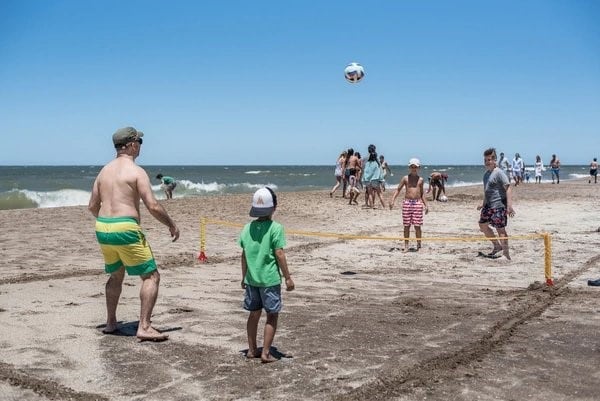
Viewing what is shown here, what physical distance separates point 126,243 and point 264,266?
126cm

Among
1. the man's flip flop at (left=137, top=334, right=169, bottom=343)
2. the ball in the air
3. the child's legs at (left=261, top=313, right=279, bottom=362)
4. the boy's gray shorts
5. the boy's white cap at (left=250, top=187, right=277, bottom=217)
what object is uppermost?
the ball in the air

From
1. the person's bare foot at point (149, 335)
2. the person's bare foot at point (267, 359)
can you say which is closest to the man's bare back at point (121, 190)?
the person's bare foot at point (149, 335)

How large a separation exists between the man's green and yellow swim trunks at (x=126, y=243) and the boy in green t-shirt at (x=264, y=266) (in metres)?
0.96

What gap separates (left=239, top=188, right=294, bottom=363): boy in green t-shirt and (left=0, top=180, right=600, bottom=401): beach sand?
28 cm

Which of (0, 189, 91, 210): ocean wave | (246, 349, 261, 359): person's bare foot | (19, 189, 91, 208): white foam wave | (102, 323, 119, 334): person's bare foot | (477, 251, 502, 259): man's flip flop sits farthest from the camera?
(19, 189, 91, 208): white foam wave

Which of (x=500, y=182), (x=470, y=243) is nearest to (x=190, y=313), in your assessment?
(x=500, y=182)

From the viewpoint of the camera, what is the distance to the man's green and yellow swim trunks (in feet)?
16.8

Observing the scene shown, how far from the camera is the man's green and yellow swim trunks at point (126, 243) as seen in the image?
5125 mm

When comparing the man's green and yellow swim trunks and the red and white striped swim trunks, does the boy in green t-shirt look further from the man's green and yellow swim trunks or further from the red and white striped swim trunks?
the red and white striped swim trunks

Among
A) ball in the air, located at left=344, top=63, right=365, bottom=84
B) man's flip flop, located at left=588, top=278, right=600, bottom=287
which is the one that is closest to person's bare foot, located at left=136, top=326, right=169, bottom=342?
man's flip flop, located at left=588, top=278, right=600, bottom=287

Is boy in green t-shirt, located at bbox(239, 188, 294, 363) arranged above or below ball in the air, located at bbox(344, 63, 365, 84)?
below

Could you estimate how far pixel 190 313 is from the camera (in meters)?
6.27

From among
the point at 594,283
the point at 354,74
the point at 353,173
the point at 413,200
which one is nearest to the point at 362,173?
the point at 353,173

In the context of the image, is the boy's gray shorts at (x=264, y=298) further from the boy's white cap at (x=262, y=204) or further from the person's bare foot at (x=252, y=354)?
the boy's white cap at (x=262, y=204)
